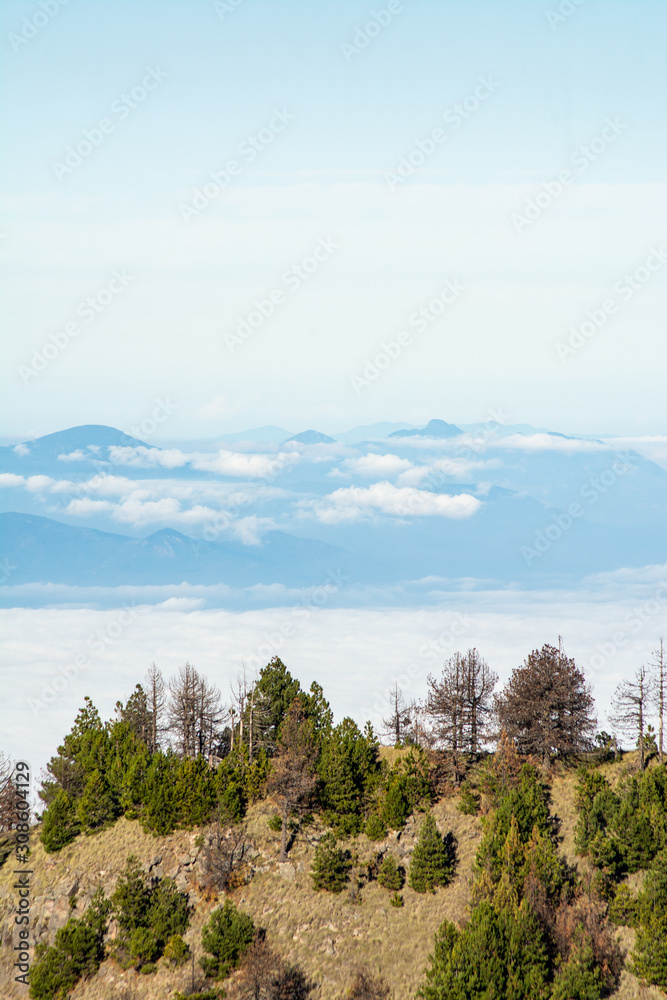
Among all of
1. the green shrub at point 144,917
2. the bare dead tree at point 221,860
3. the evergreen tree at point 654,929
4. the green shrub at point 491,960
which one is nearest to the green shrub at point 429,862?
the green shrub at point 491,960

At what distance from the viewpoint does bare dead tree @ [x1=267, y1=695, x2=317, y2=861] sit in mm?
67188

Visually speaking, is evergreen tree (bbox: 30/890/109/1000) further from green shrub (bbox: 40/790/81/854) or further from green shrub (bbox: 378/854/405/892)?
green shrub (bbox: 378/854/405/892)

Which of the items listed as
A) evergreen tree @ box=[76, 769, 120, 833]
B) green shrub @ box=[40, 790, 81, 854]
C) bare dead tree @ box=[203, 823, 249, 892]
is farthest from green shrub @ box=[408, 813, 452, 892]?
green shrub @ box=[40, 790, 81, 854]

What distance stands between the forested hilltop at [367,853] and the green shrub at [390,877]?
12cm

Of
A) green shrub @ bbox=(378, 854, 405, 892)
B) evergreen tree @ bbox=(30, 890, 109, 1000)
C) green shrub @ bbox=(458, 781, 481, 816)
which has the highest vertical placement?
green shrub @ bbox=(458, 781, 481, 816)

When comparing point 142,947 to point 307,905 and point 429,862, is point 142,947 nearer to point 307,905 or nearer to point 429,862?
point 307,905

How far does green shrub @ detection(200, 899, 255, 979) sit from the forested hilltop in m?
0.11

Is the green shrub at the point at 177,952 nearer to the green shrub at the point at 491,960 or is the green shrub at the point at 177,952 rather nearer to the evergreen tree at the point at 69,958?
the evergreen tree at the point at 69,958

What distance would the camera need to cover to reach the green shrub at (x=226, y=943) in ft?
192

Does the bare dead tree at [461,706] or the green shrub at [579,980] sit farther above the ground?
the bare dead tree at [461,706]

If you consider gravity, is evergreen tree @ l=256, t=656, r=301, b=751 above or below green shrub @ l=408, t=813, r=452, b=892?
above

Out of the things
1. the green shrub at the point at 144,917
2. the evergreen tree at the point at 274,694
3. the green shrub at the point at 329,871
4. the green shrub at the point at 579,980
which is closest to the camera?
the green shrub at the point at 579,980

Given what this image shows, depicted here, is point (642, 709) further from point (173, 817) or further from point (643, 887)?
point (173, 817)

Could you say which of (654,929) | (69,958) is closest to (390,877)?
(654,929)
